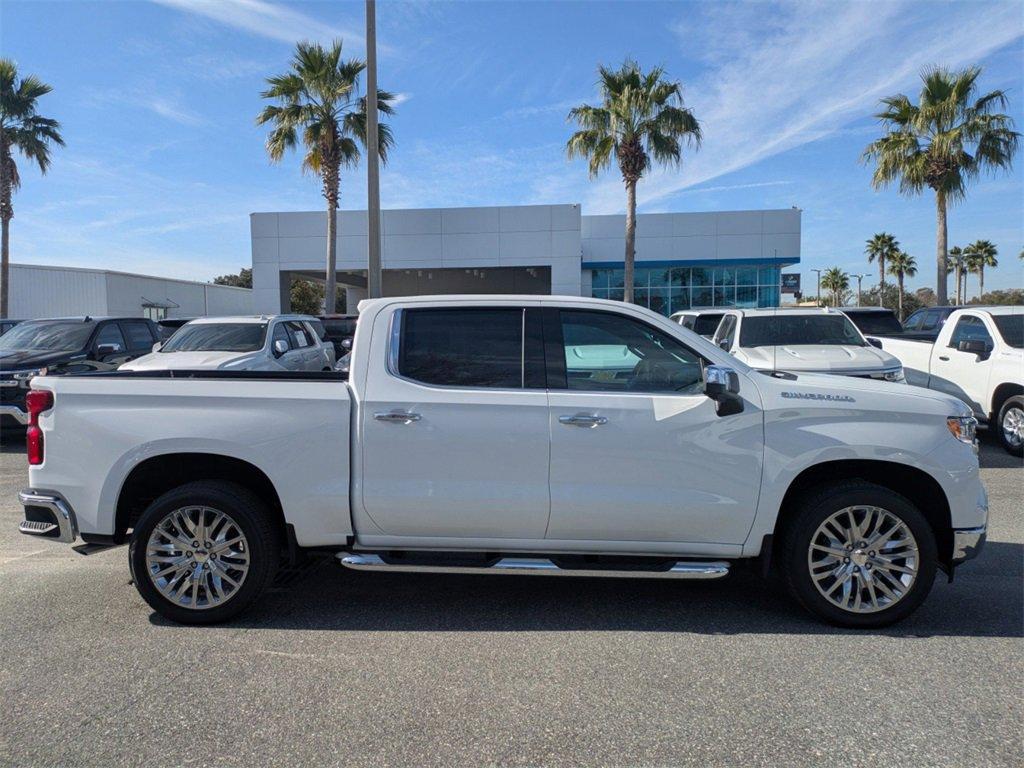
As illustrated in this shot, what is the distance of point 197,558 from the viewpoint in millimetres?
4109

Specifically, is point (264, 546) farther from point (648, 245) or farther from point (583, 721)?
point (648, 245)

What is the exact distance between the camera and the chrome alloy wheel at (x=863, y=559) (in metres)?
3.97

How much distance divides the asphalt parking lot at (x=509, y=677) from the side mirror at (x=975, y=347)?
17.8 ft

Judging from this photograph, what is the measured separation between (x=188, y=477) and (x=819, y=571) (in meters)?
3.70

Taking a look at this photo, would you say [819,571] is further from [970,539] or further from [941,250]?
[941,250]

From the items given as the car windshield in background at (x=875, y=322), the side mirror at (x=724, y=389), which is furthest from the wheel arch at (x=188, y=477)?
the car windshield in background at (x=875, y=322)

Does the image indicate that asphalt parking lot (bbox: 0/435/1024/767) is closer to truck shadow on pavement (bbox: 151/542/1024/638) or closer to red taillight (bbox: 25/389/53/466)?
truck shadow on pavement (bbox: 151/542/1024/638)

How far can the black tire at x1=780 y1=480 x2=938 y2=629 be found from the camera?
12.9 ft

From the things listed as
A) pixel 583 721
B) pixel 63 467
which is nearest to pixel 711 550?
pixel 583 721

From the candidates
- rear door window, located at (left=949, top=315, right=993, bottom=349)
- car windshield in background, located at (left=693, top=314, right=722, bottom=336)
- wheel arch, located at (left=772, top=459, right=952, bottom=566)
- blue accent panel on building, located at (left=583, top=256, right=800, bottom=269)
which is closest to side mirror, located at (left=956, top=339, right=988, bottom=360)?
rear door window, located at (left=949, top=315, right=993, bottom=349)

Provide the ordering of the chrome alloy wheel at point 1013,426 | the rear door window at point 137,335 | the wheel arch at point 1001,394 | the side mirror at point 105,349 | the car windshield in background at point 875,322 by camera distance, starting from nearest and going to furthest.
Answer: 1. the chrome alloy wheel at point 1013,426
2. the wheel arch at point 1001,394
3. the side mirror at point 105,349
4. the rear door window at point 137,335
5. the car windshield in background at point 875,322

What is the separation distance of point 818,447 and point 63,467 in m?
4.25

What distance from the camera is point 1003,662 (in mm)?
3654

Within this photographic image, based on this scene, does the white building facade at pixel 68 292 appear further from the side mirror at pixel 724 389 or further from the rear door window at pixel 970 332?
the side mirror at pixel 724 389
